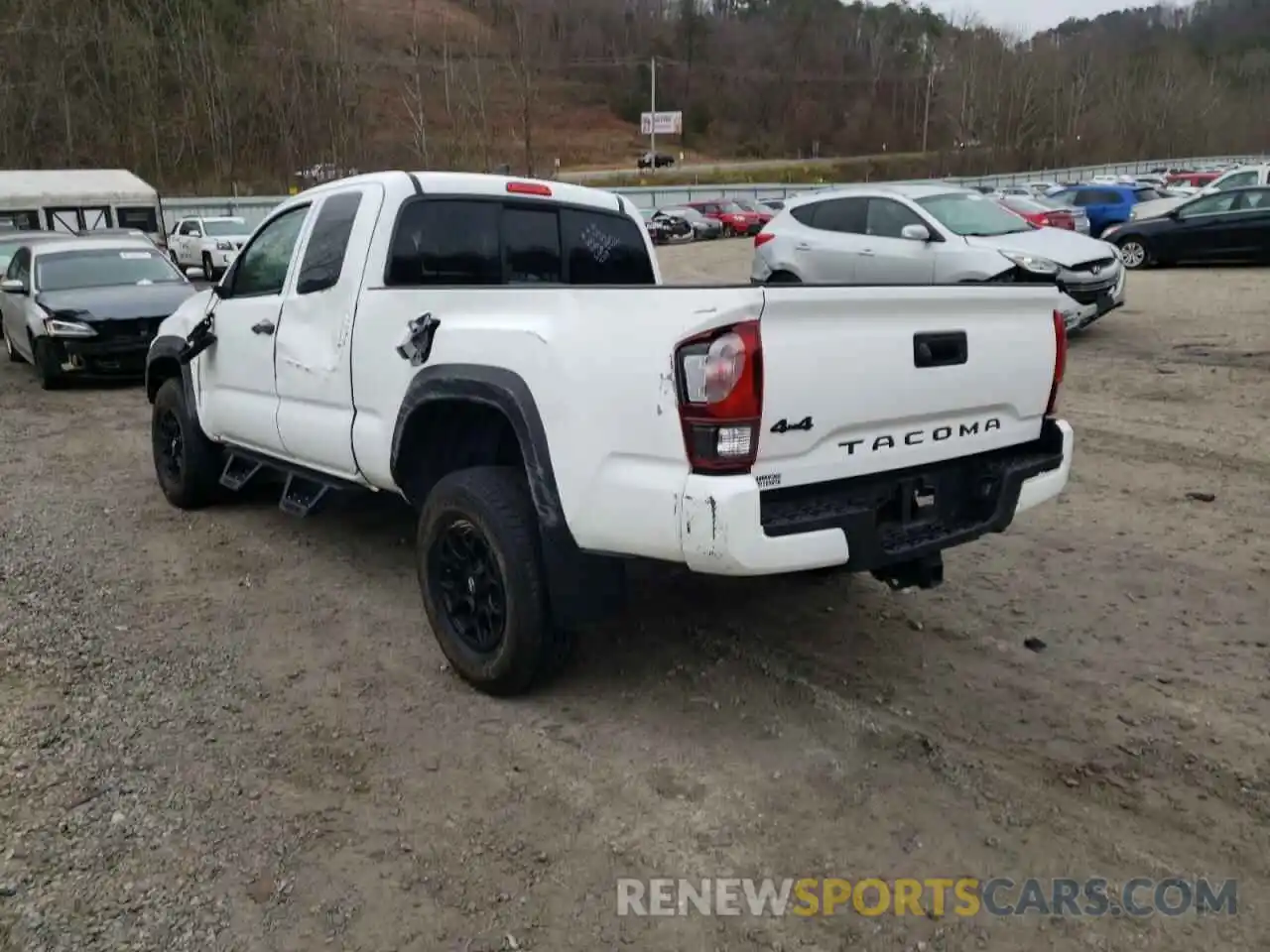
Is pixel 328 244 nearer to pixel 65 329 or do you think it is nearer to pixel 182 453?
pixel 182 453

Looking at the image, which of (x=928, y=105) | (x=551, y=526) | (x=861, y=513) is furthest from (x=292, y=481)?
(x=928, y=105)

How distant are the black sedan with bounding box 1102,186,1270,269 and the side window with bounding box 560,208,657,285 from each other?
15.6m

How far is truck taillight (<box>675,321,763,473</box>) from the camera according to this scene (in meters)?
2.95

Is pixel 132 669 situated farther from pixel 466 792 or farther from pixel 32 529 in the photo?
pixel 32 529

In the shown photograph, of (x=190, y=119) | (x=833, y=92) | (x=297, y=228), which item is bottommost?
(x=297, y=228)

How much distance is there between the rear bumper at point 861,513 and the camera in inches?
117

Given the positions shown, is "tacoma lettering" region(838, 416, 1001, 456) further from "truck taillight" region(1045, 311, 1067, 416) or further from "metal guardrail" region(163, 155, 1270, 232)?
"metal guardrail" region(163, 155, 1270, 232)

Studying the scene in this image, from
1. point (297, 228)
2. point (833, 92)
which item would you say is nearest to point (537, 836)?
point (297, 228)

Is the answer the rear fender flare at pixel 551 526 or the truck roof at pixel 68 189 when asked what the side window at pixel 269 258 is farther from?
the truck roof at pixel 68 189

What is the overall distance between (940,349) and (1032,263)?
818 cm

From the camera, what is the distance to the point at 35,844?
300 cm

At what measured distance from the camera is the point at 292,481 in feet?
17.1

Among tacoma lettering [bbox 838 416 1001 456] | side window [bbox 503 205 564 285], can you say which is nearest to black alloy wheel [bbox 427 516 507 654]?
tacoma lettering [bbox 838 416 1001 456]

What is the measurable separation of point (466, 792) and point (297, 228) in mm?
3133
